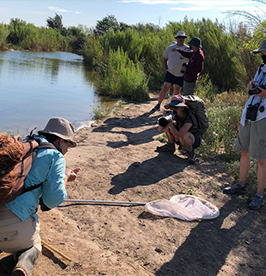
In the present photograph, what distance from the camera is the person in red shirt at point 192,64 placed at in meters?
7.20

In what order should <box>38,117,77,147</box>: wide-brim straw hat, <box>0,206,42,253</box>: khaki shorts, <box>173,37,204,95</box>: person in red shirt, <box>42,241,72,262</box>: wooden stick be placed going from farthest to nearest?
<box>173,37,204,95</box>: person in red shirt
<box>42,241,72,262</box>: wooden stick
<box>38,117,77,147</box>: wide-brim straw hat
<box>0,206,42,253</box>: khaki shorts

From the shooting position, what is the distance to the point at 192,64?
24.3 feet

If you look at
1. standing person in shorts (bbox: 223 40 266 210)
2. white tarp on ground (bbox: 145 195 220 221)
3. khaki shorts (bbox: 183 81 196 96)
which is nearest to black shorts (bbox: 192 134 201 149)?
standing person in shorts (bbox: 223 40 266 210)

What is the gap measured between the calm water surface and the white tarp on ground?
3936 mm

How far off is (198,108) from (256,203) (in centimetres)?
176

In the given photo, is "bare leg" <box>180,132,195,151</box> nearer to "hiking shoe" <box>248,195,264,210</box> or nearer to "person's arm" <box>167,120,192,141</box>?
"person's arm" <box>167,120,192,141</box>

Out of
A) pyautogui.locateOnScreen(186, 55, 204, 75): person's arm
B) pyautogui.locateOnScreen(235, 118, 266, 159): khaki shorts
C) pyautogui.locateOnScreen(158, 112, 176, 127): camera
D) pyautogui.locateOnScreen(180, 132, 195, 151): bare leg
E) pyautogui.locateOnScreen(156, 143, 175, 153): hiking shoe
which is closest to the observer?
pyautogui.locateOnScreen(235, 118, 266, 159): khaki shorts

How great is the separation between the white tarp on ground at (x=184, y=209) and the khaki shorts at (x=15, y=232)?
1.54 metres

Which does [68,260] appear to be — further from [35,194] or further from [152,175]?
[152,175]

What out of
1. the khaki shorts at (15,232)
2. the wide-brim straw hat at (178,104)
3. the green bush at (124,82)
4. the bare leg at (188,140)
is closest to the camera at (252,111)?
the wide-brim straw hat at (178,104)

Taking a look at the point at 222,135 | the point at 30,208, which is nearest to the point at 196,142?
the point at 222,135

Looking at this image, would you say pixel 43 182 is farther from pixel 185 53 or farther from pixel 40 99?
pixel 40 99

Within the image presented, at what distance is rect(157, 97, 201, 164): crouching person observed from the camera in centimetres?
515

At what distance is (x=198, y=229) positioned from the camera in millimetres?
3666
